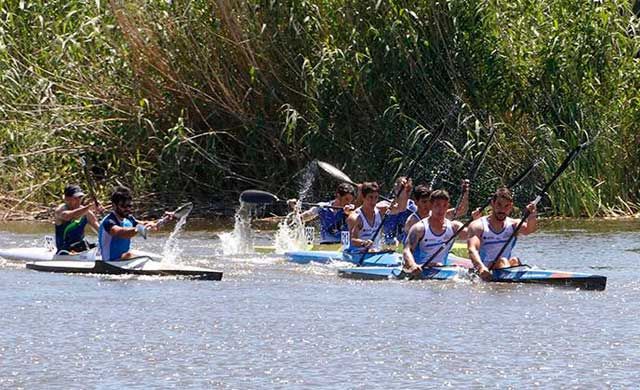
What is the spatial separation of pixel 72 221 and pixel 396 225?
3.66 meters

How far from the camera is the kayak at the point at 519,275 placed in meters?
13.0

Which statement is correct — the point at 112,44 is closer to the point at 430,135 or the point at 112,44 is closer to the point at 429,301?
the point at 430,135

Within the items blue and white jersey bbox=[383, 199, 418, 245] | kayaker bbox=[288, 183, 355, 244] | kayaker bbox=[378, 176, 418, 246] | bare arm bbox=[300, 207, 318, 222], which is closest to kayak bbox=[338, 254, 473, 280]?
kayaker bbox=[378, 176, 418, 246]

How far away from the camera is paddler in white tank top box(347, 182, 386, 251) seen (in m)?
15.6

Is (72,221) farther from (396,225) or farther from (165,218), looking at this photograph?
(396,225)

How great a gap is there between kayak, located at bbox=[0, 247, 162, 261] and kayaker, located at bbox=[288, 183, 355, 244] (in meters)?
2.82

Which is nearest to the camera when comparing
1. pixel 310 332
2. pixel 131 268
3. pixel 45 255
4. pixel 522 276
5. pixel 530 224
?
pixel 310 332

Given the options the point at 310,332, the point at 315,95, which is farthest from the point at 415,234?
the point at 315,95

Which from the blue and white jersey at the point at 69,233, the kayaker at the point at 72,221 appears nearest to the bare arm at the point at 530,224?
the kayaker at the point at 72,221

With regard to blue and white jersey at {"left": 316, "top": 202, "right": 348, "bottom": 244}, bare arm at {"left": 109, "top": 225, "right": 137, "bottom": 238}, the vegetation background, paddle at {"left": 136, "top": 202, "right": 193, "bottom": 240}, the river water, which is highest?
the vegetation background

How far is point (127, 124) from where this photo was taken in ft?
73.5

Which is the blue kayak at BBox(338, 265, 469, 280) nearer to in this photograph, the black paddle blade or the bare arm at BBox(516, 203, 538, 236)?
the bare arm at BBox(516, 203, 538, 236)

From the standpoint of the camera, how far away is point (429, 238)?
13898mm

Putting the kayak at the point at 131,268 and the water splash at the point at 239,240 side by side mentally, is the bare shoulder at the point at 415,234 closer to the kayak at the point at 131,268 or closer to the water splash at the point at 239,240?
the kayak at the point at 131,268
